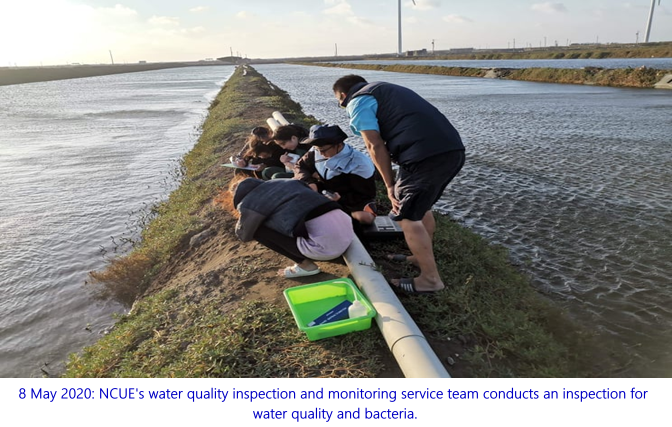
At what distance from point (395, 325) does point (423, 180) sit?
4.02 ft

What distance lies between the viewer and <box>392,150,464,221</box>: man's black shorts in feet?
11.4

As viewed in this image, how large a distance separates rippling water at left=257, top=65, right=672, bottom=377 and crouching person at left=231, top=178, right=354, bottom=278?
8.81ft

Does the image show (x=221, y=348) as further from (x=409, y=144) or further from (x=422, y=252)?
(x=409, y=144)

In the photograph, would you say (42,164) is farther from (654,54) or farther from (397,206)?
(654,54)

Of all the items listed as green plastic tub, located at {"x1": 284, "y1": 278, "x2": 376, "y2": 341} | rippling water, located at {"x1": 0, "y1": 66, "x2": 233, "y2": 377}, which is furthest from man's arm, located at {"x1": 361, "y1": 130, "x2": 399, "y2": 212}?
rippling water, located at {"x1": 0, "y1": 66, "x2": 233, "y2": 377}

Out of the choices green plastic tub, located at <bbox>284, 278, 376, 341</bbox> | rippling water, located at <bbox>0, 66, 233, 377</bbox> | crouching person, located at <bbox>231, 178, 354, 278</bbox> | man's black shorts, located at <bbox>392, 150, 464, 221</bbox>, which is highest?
man's black shorts, located at <bbox>392, 150, 464, 221</bbox>

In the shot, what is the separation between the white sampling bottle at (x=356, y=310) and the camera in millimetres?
3303

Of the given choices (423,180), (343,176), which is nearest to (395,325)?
(423,180)

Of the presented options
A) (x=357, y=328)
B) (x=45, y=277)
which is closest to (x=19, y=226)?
(x=45, y=277)

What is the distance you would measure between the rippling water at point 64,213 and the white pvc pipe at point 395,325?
336 cm

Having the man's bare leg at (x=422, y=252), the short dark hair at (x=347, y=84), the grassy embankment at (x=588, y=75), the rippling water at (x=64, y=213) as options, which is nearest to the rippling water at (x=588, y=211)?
the man's bare leg at (x=422, y=252)

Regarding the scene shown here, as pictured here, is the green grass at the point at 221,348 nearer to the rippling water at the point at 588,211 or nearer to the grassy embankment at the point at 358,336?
the grassy embankment at the point at 358,336

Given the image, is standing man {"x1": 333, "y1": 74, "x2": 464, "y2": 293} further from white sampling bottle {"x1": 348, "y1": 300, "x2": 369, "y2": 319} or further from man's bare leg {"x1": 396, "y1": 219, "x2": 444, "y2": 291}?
white sampling bottle {"x1": 348, "y1": 300, "x2": 369, "y2": 319}

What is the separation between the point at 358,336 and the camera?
3246mm
